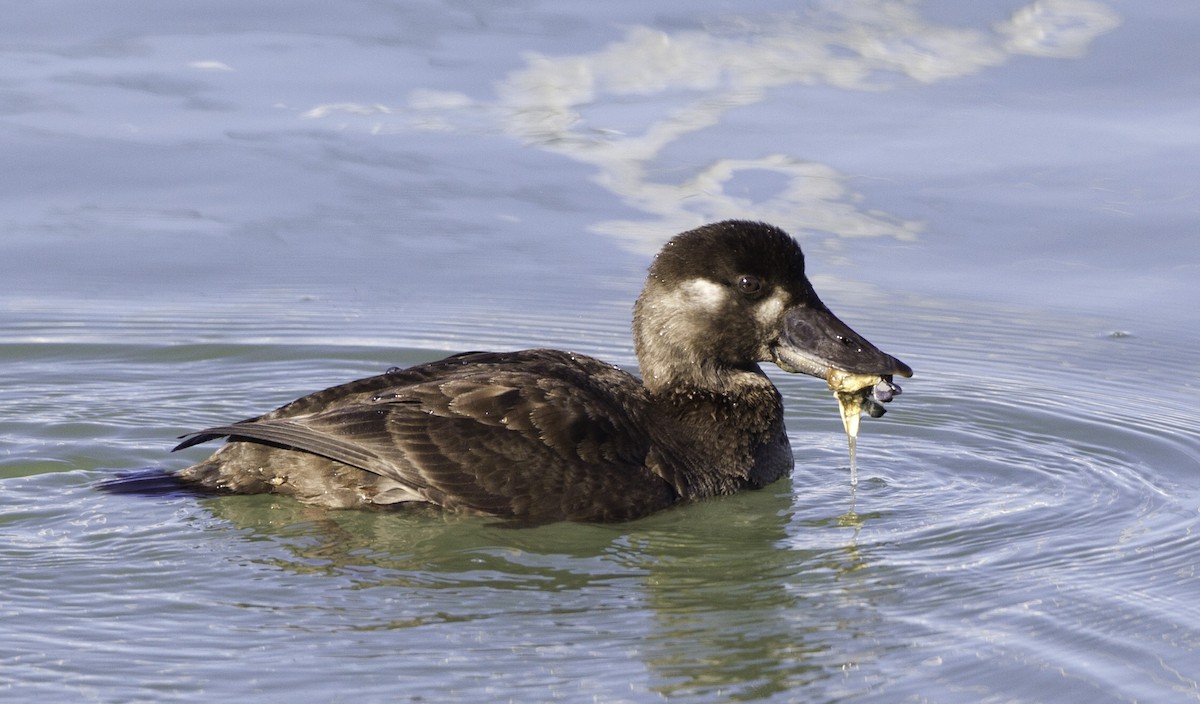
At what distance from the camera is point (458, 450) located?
768 cm

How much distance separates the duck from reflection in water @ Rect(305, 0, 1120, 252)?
294 cm

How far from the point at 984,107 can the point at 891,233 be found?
1.63 metres

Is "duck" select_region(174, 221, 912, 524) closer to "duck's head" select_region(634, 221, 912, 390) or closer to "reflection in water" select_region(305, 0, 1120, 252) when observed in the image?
"duck's head" select_region(634, 221, 912, 390)

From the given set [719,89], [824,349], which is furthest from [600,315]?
[719,89]

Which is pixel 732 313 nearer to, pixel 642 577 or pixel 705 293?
pixel 705 293

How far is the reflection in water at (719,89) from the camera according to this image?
1172 centimetres

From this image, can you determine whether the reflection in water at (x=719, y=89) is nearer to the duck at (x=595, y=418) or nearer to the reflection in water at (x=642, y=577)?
the duck at (x=595, y=418)

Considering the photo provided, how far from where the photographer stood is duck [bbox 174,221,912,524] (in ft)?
25.1

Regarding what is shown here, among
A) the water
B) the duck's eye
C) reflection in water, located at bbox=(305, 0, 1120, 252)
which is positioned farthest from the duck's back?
reflection in water, located at bbox=(305, 0, 1120, 252)

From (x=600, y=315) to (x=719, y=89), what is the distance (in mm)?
3071

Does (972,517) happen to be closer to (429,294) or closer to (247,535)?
(247,535)

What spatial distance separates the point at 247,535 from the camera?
750cm

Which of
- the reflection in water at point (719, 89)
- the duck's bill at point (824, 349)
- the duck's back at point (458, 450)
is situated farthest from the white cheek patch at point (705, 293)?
the reflection in water at point (719, 89)

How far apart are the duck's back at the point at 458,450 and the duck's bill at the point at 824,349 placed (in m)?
0.87
